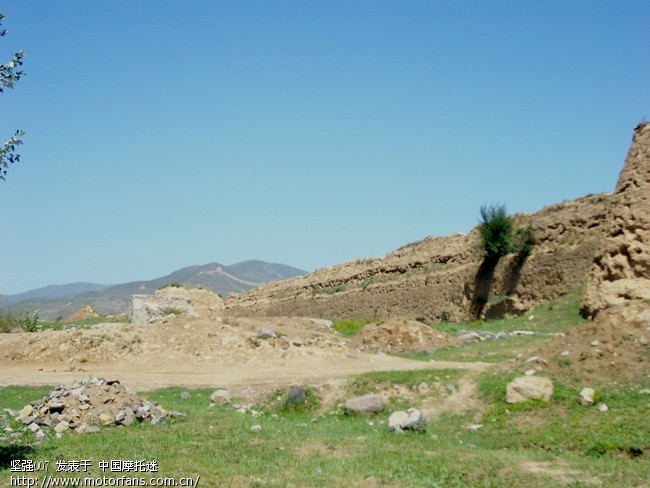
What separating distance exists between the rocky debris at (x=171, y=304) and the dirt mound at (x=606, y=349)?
14865mm

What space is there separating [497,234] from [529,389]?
1640 centimetres

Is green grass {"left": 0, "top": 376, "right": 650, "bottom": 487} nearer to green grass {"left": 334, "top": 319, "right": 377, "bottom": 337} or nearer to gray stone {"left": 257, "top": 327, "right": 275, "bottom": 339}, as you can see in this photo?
gray stone {"left": 257, "top": 327, "right": 275, "bottom": 339}

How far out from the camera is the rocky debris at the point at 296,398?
1248cm

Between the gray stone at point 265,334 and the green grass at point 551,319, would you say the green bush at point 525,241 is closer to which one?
the green grass at point 551,319

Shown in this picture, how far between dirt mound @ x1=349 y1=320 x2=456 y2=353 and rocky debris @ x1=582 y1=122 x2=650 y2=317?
435 centimetres

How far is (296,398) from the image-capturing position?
12531mm

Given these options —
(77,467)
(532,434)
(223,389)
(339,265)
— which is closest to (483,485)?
(532,434)

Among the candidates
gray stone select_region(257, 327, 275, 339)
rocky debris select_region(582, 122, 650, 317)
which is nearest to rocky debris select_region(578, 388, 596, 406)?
rocky debris select_region(582, 122, 650, 317)

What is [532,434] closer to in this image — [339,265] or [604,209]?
[604,209]

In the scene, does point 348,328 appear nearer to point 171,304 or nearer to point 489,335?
point 489,335

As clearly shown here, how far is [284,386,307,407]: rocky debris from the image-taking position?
12.5 metres

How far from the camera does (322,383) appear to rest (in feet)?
43.9

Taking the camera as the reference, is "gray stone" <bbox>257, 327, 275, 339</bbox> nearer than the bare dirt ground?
No

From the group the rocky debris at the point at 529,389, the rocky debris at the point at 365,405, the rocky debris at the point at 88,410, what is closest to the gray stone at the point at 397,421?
the rocky debris at the point at 365,405
